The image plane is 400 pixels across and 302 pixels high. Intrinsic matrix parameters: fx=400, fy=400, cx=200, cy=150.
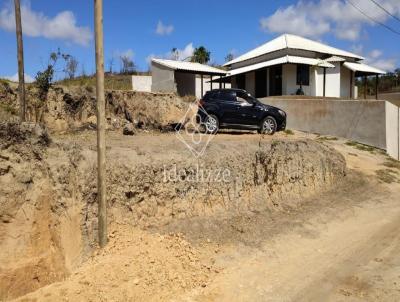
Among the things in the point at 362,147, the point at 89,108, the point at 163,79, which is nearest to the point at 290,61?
the point at 163,79

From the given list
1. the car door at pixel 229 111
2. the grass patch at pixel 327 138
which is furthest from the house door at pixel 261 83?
the car door at pixel 229 111

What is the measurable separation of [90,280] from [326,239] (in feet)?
16.2

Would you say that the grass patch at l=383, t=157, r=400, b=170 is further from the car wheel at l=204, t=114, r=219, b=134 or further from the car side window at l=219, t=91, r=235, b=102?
the car wheel at l=204, t=114, r=219, b=134

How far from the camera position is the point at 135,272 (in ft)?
19.5

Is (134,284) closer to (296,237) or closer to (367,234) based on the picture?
(296,237)

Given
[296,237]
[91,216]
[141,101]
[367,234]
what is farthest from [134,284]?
[141,101]

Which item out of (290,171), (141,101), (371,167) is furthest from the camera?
(141,101)

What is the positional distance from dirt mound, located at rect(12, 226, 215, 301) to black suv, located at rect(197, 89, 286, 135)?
8275 mm

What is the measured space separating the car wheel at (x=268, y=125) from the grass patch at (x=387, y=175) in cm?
393

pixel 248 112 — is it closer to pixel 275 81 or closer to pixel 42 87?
pixel 42 87

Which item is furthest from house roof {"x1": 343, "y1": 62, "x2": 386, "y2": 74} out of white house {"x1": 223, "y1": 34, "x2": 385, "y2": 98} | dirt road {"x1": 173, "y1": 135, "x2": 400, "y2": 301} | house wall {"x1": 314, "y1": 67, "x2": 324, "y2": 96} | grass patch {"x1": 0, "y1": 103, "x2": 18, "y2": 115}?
grass patch {"x1": 0, "y1": 103, "x2": 18, "y2": 115}

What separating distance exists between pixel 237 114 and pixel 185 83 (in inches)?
562

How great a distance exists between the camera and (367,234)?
873cm

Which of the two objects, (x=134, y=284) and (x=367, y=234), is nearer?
(x=134, y=284)
